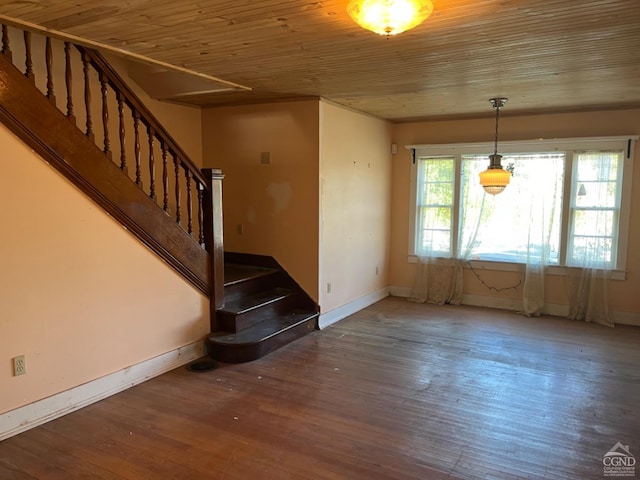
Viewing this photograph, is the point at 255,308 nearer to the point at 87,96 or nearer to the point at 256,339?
the point at 256,339

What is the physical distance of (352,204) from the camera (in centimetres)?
546

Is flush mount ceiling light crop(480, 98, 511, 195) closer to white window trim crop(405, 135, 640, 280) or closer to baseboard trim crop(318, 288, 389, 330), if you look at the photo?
white window trim crop(405, 135, 640, 280)

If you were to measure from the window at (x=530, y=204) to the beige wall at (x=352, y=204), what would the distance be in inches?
20.8

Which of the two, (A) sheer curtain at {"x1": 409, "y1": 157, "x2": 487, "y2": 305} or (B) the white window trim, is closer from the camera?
(B) the white window trim

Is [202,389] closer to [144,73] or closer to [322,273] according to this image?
[322,273]

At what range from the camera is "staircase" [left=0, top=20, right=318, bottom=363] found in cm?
286

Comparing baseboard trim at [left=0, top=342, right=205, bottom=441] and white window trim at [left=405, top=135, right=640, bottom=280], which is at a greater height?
white window trim at [left=405, top=135, right=640, bottom=280]

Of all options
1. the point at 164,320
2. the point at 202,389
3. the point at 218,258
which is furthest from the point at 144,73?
the point at 202,389

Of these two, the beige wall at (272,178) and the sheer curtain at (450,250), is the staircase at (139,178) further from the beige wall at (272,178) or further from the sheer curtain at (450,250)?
the sheer curtain at (450,250)

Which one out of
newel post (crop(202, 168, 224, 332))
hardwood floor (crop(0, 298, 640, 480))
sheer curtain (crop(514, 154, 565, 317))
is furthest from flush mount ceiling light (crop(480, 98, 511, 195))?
newel post (crop(202, 168, 224, 332))

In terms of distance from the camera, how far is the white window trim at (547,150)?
5.12m

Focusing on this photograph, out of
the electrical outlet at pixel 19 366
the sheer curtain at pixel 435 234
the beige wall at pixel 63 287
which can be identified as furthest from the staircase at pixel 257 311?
the sheer curtain at pixel 435 234

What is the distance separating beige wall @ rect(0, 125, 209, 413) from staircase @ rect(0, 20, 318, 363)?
14 centimetres

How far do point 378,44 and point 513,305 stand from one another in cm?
415
